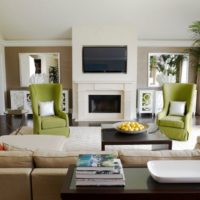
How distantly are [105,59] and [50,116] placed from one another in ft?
8.30

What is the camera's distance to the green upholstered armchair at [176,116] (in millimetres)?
4809

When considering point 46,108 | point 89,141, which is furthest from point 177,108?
point 46,108

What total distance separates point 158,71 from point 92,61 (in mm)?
2169

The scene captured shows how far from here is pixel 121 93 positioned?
23.0 ft

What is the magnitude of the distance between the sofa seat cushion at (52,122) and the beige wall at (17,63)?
282 centimetres

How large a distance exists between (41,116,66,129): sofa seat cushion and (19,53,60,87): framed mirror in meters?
2.99

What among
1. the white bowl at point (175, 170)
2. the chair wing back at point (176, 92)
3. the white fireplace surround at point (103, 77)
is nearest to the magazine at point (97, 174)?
the white bowl at point (175, 170)

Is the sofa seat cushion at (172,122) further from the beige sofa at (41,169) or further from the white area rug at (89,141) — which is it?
the beige sofa at (41,169)

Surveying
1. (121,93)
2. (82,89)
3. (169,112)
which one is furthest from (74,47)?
(169,112)

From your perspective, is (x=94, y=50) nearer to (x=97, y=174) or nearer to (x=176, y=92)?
(x=176, y=92)

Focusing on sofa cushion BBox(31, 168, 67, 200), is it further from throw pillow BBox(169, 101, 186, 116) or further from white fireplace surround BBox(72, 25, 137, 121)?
white fireplace surround BBox(72, 25, 137, 121)

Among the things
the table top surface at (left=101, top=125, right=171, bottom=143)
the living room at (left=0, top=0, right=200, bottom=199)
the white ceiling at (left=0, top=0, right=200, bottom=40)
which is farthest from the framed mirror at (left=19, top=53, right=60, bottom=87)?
the table top surface at (left=101, top=125, right=171, bottom=143)

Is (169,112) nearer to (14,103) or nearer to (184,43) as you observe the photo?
(184,43)

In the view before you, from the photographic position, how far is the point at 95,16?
6414 mm
